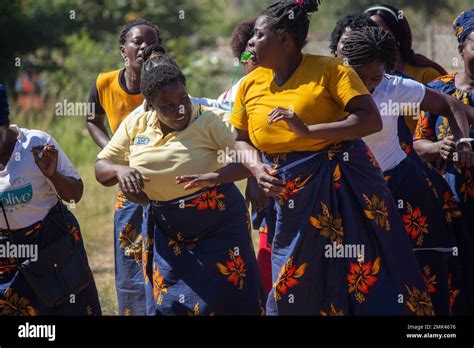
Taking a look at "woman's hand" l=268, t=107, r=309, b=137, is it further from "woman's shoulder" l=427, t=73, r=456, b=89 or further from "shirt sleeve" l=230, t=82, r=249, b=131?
"woman's shoulder" l=427, t=73, r=456, b=89

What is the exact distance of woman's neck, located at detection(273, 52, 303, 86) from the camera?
180 inches

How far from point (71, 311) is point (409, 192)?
79.3 inches

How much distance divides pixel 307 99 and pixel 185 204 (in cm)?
96

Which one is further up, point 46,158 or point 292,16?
point 292,16

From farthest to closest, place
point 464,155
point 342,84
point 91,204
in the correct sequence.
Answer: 1. point 91,204
2. point 464,155
3. point 342,84

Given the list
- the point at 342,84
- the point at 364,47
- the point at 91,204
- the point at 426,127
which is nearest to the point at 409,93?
the point at 364,47

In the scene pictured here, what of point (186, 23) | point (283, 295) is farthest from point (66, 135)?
point (283, 295)

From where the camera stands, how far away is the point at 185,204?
4973 mm

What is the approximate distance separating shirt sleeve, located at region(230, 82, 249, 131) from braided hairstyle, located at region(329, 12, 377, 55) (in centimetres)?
→ 96

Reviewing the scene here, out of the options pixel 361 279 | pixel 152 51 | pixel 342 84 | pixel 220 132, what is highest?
pixel 152 51

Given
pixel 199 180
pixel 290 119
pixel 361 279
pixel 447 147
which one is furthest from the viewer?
pixel 447 147

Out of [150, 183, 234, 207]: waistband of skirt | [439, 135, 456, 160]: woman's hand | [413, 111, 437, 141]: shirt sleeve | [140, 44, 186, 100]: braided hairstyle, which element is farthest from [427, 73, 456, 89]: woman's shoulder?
[140, 44, 186, 100]: braided hairstyle

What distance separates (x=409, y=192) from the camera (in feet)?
17.3

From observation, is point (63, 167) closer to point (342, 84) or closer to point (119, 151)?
point (119, 151)
